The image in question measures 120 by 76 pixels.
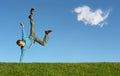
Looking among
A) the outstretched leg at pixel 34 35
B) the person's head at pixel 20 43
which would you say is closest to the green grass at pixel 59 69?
the person's head at pixel 20 43

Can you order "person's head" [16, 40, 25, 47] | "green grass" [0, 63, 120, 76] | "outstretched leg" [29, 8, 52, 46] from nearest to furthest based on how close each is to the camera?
"green grass" [0, 63, 120, 76] → "person's head" [16, 40, 25, 47] → "outstretched leg" [29, 8, 52, 46]

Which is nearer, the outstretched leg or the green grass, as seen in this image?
the green grass

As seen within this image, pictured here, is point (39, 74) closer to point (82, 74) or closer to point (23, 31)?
point (82, 74)

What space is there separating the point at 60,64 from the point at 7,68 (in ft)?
10.2

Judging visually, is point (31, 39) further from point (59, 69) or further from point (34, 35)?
point (59, 69)

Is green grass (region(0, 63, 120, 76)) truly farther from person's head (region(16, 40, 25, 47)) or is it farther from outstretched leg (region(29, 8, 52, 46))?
outstretched leg (region(29, 8, 52, 46))

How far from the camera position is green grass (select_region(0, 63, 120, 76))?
18547 mm

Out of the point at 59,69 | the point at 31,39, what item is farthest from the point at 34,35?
the point at 59,69

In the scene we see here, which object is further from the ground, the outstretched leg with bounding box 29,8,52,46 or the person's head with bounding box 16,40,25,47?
the outstretched leg with bounding box 29,8,52,46

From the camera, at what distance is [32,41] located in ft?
71.7

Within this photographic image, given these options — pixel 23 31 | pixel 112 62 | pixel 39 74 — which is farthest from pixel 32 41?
pixel 112 62

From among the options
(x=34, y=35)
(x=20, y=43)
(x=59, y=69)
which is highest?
(x=34, y=35)

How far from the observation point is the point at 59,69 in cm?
1919

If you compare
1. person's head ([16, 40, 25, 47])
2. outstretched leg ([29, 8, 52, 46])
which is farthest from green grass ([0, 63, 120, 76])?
outstretched leg ([29, 8, 52, 46])
